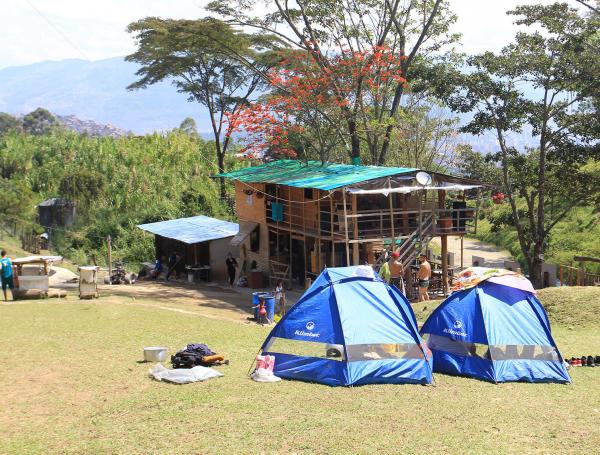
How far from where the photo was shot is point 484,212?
188 ft

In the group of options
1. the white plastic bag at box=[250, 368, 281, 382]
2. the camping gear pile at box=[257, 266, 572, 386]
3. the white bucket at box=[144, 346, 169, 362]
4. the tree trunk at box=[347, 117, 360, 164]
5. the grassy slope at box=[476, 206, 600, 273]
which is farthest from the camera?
the grassy slope at box=[476, 206, 600, 273]

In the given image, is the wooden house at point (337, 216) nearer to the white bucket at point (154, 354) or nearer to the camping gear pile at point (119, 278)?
the camping gear pile at point (119, 278)

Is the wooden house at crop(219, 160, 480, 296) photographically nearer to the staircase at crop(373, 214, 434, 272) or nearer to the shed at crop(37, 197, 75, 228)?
the staircase at crop(373, 214, 434, 272)

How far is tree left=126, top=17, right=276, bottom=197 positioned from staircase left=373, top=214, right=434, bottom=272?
41.3 ft

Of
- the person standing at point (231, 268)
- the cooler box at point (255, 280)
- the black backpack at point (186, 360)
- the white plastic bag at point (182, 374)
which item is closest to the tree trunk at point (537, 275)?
the cooler box at point (255, 280)

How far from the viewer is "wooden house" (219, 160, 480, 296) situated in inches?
1000

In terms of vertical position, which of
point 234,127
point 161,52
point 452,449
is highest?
point 161,52

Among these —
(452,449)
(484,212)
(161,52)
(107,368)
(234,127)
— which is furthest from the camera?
(484,212)

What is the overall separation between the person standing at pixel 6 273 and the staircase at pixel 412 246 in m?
11.8

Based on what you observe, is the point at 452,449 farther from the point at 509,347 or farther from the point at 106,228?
the point at 106,228

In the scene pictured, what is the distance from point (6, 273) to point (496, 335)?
1431cm

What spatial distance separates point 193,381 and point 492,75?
20.7 m

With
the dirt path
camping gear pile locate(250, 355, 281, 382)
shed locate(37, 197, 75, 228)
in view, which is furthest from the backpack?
shed locate(37, 197, 75, 228)

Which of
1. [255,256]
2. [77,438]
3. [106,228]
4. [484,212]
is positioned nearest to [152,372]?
[77,438]
